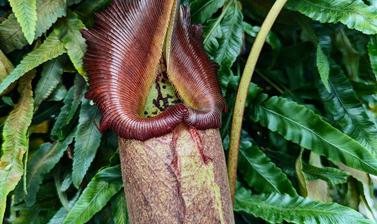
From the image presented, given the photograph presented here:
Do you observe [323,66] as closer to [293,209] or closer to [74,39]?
[293,209]

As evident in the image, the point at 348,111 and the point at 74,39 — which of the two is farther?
the point at 348,111

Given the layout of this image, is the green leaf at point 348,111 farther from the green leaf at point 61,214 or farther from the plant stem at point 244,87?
the green leaf at point 61,214

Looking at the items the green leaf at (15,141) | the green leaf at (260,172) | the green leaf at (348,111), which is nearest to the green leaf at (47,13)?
the green leaf at (15,141)

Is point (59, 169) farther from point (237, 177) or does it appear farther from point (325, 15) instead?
point (325, 15)

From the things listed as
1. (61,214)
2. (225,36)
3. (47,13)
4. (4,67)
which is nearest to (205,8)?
(225,36)

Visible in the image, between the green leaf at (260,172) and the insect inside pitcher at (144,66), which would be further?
the green leaf at (260,172)

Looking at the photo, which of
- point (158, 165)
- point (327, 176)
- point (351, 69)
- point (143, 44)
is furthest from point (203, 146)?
point (351, 69)

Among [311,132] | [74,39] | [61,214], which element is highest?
[74,39]
